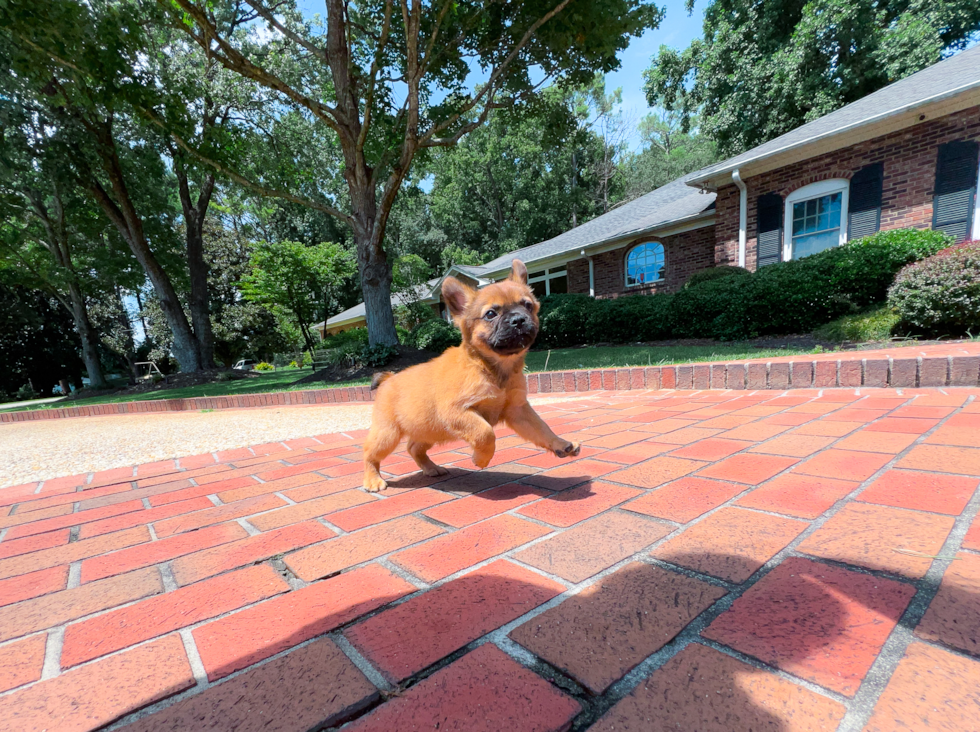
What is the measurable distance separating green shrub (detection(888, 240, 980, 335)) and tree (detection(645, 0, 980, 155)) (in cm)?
1414

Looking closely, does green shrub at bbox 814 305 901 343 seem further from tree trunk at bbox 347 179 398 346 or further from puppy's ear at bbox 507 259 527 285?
tree trunk at bbox 347 179 398 346

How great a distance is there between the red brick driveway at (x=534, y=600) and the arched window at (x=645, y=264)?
14366 mm

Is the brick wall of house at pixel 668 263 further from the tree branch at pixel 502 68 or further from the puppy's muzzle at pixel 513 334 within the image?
the puppy's muzzle at pixel 513 334

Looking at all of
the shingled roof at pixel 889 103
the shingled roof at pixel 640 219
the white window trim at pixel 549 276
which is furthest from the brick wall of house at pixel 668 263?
the shingled roof at pixel 889 103

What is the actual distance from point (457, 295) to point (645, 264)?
604 inches

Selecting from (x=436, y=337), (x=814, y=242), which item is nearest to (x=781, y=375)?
(x=814, y=242)

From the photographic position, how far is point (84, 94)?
8125 mm

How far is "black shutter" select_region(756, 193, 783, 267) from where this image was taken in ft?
38.3

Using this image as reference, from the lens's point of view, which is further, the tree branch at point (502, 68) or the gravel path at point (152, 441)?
the tree branch at point (502, 68)

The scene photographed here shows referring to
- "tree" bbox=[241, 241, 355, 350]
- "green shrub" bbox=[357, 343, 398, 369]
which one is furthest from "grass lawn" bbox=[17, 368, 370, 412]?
"tree" bbox=[241, 241, 355, 350]

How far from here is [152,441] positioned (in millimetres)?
4492

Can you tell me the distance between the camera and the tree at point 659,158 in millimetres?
32688

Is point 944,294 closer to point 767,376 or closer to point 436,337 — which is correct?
point 767,376

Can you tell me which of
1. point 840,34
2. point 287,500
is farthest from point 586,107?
point 287,500
